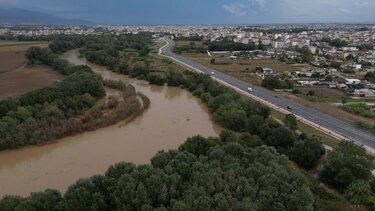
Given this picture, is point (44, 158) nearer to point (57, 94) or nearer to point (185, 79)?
point (57, 94)

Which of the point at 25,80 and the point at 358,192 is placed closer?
the point at 358,192

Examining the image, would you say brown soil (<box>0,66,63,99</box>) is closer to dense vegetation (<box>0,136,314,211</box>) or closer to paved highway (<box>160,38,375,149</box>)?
paved highway (<box>160,38,375,149</box>)

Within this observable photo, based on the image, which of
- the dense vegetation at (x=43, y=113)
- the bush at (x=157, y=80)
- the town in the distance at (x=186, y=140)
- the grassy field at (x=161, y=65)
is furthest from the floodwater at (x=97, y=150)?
the grassy field at (x=161, y=65)

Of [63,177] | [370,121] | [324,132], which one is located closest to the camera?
[63,177]

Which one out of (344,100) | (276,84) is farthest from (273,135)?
(276,84)

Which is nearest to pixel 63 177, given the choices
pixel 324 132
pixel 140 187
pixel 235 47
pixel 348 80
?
pixel 140 187

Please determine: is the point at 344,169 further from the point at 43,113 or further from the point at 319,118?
the point at 43,113

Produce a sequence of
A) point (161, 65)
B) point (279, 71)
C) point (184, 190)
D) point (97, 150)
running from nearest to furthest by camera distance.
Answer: point (184, 190) → point (97, 150) → point (279, 71) → point (161, 65)
